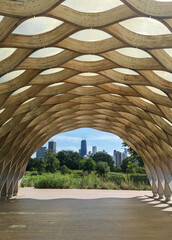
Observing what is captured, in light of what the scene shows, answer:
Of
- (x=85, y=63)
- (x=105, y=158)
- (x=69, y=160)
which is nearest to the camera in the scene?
(x=85, y=63)

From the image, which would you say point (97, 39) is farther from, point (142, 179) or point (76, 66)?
point (142, 179)

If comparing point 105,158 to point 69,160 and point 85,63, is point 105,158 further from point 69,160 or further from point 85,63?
point 85,63

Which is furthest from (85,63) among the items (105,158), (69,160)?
(105,158)

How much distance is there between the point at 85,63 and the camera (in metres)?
18.7

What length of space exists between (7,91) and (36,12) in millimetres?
8725

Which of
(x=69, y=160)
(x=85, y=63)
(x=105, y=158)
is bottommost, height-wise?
(x=85, y=63)

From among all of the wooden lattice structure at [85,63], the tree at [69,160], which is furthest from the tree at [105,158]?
the wooden lattice structure at [85,63]

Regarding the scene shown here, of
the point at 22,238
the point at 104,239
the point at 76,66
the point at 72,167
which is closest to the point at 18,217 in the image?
the point at 22,238

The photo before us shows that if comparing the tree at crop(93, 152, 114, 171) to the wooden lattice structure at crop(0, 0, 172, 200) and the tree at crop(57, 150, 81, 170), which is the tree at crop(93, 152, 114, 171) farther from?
the wooden lattice structure at crop(0, 0, 172, 200)

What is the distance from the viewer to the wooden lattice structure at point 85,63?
36.3ft

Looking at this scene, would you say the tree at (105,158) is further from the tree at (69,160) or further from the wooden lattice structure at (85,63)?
the wooden lattice structure at (85,63)

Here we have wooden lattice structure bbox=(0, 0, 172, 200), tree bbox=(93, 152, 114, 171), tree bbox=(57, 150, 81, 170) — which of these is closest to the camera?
wooden lattice structure bbox=(0, 0, 172, 200)

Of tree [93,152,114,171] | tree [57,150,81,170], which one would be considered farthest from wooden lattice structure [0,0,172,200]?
tree [93,152,114,171]

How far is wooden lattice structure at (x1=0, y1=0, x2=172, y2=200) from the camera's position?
11078mm
